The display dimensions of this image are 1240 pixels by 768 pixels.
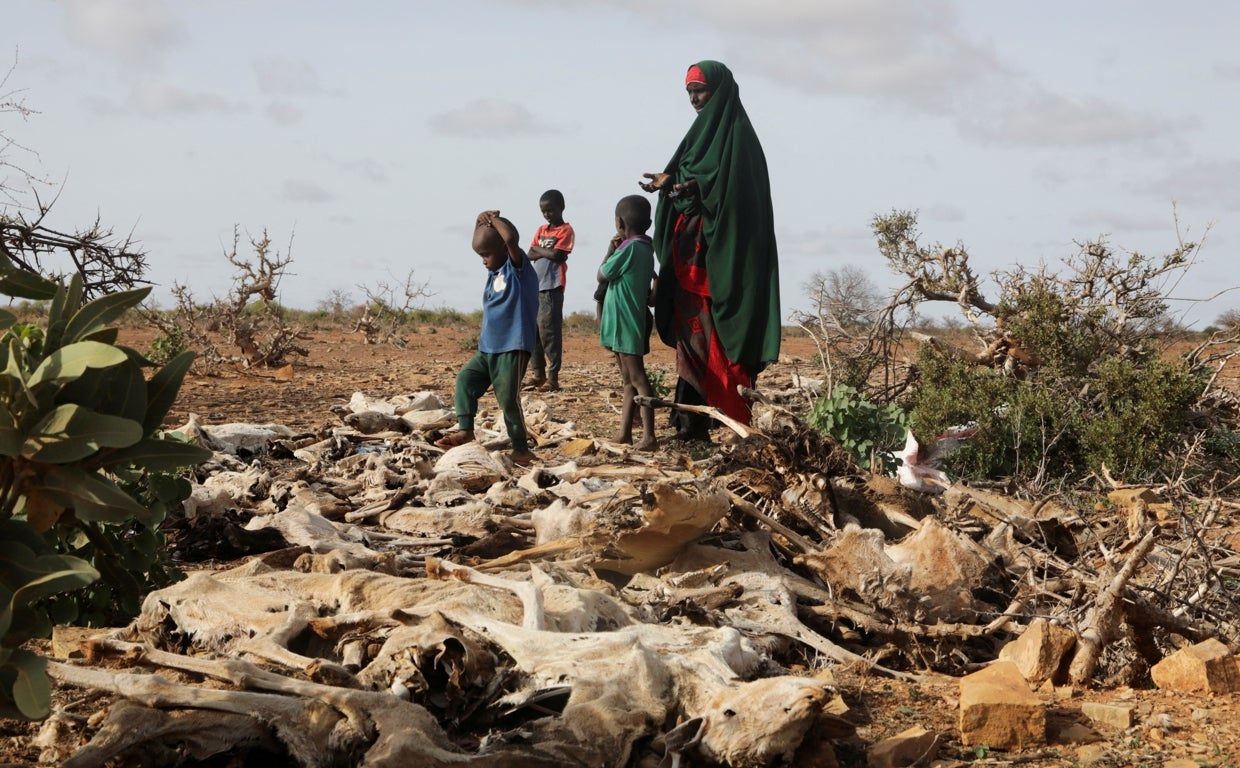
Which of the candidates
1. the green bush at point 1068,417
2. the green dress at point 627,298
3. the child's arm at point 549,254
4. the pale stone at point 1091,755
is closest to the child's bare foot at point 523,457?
the green dress at point 627,298

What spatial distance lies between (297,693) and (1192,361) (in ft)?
22.9

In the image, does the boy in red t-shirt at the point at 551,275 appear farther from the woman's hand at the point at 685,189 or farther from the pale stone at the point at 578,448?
the pale stone at the point at 578,448

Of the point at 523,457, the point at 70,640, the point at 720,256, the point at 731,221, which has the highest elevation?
the point at 731,221

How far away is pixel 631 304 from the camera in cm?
760

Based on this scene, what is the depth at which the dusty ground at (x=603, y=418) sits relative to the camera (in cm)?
307

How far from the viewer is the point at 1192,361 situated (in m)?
7.93

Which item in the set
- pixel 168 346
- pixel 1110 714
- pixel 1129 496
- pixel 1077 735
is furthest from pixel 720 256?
pixel 168 346

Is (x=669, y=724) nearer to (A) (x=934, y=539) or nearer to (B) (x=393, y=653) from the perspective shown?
(B) (x=393, y=653)

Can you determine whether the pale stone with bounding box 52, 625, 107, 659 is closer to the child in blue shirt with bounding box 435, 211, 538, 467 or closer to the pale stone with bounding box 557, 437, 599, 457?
the child in blue shirt with bounding box 435, 211, 538, 467

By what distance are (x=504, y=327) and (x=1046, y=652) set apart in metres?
4.03

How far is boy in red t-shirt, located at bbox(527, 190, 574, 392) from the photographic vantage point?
430 inches

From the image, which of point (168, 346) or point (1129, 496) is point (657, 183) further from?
point (168, 346)

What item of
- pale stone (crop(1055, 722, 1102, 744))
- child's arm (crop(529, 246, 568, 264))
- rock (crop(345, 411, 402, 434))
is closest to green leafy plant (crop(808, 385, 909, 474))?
rock (crop(345, 411, 402, 434))

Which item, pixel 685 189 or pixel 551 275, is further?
pixel 551 275
